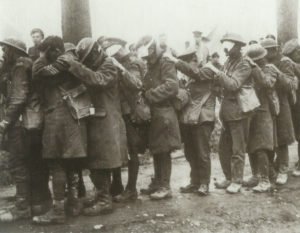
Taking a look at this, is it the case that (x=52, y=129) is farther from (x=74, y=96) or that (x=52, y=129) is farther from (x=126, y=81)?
(x=126, y=81)

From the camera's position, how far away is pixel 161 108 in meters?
6.62

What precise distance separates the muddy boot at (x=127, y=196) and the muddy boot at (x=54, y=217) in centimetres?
100

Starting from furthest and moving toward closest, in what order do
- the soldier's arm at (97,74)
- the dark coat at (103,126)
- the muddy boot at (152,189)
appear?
the muddy boot at (152,189) < the dark coat at (103,126) < the soldier's arm at (97,74)

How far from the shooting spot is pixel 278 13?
9203mm

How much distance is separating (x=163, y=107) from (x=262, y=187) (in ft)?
5.91

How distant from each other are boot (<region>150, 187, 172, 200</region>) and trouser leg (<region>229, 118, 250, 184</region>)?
0.97 meters

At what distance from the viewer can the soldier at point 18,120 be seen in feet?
19.0

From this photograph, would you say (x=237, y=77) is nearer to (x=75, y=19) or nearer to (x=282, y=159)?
(x=282, y=159)

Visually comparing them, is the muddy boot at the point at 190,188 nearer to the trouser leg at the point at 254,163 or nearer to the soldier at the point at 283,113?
the trouser leg at the point at 254,163

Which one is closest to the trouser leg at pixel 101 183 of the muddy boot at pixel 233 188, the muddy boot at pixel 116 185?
the muddy boot at pixel 116 185

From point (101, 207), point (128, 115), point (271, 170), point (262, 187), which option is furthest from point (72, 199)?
point (271, 170)

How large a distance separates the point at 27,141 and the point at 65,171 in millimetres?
589

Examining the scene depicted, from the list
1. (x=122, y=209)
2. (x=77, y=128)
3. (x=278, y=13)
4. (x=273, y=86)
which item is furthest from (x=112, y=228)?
(x=278, y=13)

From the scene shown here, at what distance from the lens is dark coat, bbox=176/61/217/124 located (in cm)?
672
